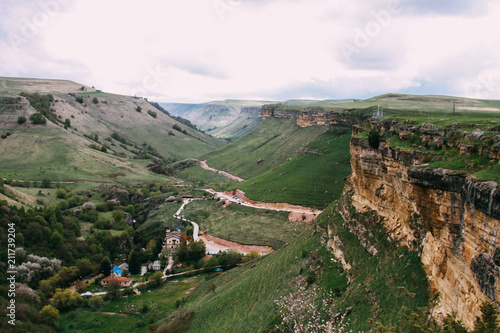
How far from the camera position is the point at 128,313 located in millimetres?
44781

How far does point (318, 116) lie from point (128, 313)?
84800 mm

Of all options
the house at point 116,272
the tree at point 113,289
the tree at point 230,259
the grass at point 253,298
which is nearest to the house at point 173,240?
the house at point 116,272

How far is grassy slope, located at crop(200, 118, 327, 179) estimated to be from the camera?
108 metres

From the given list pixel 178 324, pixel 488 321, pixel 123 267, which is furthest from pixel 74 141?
pixel 488 321

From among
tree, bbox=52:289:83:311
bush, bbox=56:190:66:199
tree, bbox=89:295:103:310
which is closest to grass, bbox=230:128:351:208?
tree, bbox=89:295:103:310

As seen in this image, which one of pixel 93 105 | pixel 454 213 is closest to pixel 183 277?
pixel 454 213

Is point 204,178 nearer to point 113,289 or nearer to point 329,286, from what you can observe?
point 113,289

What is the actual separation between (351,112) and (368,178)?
225ft

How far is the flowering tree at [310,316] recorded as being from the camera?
19.9 m

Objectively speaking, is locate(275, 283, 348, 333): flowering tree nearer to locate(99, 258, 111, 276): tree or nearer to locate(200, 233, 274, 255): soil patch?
locate(200, 233, 274, 255): soil patch

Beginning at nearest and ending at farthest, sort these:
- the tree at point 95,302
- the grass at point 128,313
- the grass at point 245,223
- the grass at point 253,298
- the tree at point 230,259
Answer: the grass at point 253,298, the grass at point 128,313, the tree at point 95,302, the tree at point 230,259, the grass at point 245,223

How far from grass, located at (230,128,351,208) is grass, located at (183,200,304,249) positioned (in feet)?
18.0

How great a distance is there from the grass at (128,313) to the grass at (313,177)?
98.8ft

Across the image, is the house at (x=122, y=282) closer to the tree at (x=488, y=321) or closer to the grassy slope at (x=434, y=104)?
the tree at (x=488, y=321)
